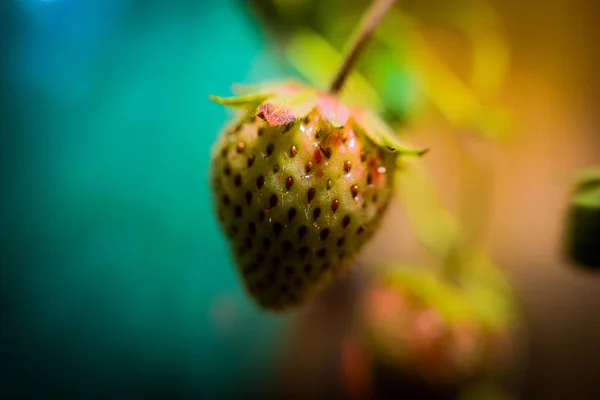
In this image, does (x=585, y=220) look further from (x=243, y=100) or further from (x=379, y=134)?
(x=243, y=100)

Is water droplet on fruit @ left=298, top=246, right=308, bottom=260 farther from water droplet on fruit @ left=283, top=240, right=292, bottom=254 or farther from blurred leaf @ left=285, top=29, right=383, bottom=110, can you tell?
blurred leaf @ left=285, top=29, right=383, bottom=110

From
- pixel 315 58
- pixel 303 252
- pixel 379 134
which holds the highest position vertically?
pixel 315 58

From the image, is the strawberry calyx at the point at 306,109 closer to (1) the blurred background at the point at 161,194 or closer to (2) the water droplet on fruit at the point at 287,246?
(2) the water droplet on fruit at the point at 287,246

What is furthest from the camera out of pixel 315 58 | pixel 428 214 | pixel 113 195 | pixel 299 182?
pixel 428 214

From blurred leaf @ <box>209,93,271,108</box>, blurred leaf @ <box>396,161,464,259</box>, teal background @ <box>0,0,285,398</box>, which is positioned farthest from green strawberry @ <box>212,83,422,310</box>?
blurred leaf @ <box>396,161,464,259</box>

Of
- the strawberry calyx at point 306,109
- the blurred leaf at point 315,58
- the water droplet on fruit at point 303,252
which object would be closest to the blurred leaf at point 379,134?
the strawberry calyx at point 306,109

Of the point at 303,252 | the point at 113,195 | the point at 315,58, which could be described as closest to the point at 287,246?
the point at 303,252

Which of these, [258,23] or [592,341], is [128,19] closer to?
[258,23]

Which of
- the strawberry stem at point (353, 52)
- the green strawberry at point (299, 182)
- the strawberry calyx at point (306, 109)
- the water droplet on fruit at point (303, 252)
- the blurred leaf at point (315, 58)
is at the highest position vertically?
the blurred leaf at point (315, 58)
